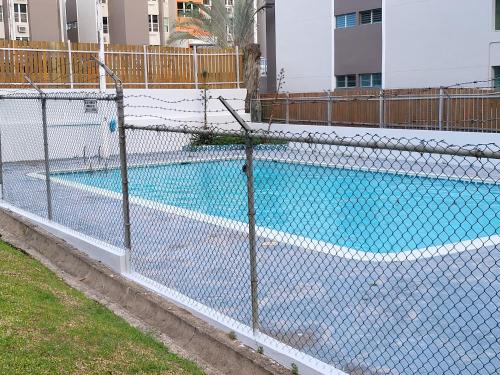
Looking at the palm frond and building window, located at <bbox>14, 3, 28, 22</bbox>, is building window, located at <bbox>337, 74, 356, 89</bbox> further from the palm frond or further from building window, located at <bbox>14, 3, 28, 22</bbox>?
building window, located at <bbox>14, 3, 28, 22</bbox>

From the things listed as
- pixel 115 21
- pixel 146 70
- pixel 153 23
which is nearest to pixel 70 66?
pixel 146 70

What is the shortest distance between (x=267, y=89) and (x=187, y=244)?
109 ft

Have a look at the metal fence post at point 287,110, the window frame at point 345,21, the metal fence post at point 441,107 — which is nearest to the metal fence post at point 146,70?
the metal fence post at point 287,110

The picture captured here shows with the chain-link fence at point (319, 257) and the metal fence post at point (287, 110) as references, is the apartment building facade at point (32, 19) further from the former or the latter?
the chain-link fence at point (319, 257)

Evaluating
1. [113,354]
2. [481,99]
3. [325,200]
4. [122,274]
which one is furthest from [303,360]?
[481,99]

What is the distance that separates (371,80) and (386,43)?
2238 mm

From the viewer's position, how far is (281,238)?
8.56 meters

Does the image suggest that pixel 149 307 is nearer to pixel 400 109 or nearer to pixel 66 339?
pixel 66 339

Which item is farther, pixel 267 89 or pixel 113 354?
pixel 267 89

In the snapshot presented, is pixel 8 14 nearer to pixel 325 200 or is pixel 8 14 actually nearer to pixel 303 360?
pixel 325 200

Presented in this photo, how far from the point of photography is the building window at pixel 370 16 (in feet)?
92.8

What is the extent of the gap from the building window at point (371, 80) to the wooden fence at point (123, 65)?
22.3 feet

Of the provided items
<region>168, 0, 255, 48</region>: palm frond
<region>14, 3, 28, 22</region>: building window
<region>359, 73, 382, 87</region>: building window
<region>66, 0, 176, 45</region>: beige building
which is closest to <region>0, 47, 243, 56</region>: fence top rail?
<region>359, 73, 382, 87</region>: building window

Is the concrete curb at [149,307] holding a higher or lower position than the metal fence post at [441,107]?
lower
